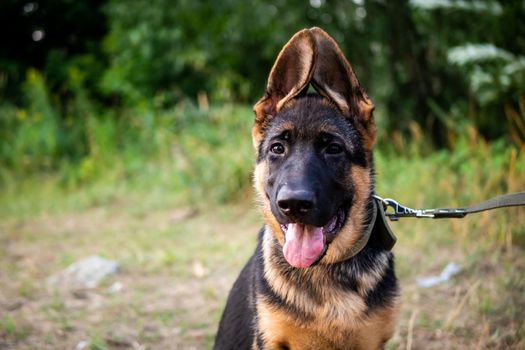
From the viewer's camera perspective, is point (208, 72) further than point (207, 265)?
Yes

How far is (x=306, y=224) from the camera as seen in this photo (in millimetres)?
2635

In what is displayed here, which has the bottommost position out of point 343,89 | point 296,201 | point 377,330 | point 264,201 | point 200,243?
point 200,243

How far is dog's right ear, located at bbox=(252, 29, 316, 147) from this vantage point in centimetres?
287

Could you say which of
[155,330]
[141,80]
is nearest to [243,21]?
[141,80]

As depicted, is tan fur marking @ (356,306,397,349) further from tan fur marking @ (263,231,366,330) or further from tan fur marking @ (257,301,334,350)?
tan fur marking @ (257,301,334,350)

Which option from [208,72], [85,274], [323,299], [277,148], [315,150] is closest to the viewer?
[323,299]

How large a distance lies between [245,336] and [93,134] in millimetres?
9849

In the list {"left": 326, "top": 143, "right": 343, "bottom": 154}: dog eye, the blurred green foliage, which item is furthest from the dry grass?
{"left": 326, "top": 143, "right": 343, "bottom": 154}: dog eye

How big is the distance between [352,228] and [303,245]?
0.39 m

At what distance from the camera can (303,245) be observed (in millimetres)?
2691

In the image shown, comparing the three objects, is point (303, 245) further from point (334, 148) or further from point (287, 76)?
point (287, 76)

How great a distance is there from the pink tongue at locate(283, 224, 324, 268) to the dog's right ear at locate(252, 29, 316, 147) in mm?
738

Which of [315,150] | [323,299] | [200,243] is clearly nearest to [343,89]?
[315,150]

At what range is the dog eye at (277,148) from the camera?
2.98m
